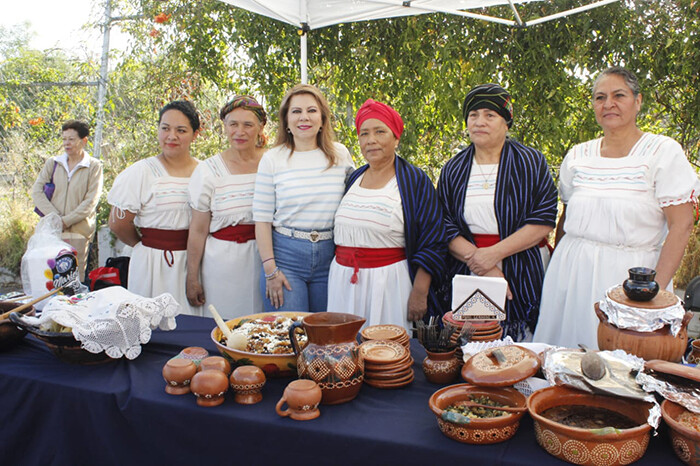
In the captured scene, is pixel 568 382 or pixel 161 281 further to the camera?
pixel 161 281

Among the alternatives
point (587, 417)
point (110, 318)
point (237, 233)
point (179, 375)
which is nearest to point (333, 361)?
point (179, 375)

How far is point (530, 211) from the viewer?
248 cm

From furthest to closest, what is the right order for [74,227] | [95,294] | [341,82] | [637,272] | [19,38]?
[19,38]
[74,227]
[341,82]
[95,294]
[637,272]

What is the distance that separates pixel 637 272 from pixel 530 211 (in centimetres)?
104

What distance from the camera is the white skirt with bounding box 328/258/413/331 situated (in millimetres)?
2488

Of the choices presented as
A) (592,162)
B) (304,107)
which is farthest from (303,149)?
(592,162)

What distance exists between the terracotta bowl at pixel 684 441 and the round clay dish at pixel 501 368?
307 mm

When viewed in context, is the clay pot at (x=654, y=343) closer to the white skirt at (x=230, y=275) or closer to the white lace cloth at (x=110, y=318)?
the white lace cloth at (x=110, y=318)

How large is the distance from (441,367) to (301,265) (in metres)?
1.26

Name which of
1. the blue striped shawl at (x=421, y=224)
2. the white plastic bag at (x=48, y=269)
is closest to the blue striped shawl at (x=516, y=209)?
the blue striped shawl at (x=421, y=224)

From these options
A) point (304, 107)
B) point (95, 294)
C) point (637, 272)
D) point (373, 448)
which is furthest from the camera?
point (304, 107)

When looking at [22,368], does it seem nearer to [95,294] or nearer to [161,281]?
[95,294]

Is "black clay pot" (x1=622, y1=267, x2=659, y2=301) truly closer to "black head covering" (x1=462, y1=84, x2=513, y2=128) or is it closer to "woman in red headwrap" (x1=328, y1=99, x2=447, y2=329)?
"woman in red headwrap" (x1=328, y1=99, x2=447, y2=329)

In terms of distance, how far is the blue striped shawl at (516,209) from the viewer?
246 cm
